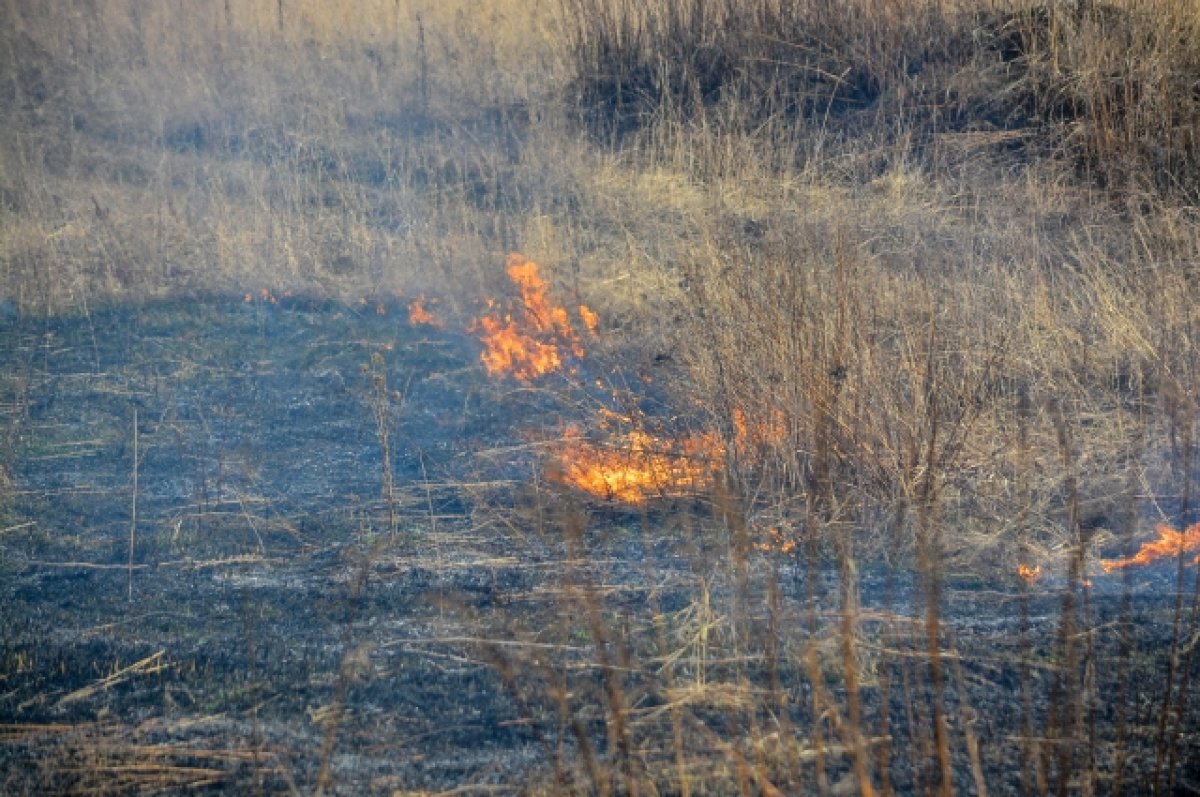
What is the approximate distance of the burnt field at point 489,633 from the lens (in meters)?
3.41

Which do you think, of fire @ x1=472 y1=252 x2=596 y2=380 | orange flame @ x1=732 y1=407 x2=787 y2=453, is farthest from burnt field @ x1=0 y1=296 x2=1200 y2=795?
orange flame @ x1=732 y1=407 x2=787 y2=453

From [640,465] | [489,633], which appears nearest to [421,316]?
[640,465]

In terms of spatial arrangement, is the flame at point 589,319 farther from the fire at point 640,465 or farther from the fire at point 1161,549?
the fire at point 1161,549

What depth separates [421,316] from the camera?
828 centimetres

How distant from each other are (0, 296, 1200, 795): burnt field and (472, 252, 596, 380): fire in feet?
0.53

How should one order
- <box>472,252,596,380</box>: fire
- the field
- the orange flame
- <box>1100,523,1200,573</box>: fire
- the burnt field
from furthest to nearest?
<box>472,252,596,380</box>: fire < the orange flame < <box>1100,523,1200,573</box>: fire < the field < the burnt field

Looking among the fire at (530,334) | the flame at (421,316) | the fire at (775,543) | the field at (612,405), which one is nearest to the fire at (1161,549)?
the field at (612,405)

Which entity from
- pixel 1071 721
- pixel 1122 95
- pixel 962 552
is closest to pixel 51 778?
pixel 1071 721

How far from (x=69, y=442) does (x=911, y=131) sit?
20.2 feet

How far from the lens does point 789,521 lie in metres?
5.14

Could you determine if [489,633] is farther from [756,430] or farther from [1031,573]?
[1031,573]

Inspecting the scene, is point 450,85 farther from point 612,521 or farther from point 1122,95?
point 612,521

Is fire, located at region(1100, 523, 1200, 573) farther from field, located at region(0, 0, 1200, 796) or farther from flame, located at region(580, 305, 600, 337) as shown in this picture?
flame, located at region(580, 305, 600, 337)

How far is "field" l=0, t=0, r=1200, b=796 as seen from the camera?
12.0ft
